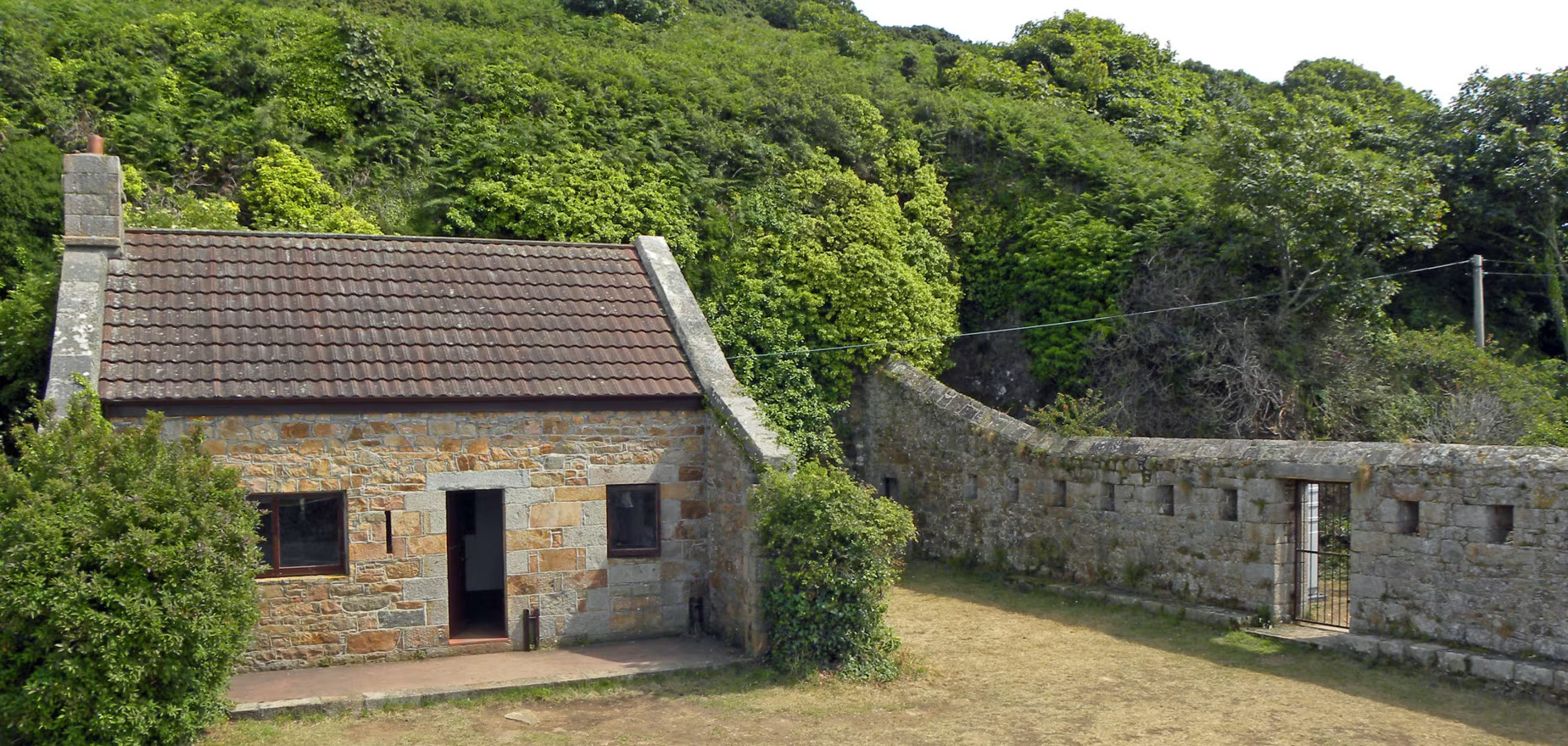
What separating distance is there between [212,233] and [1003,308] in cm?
1386

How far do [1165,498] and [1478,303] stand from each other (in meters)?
10.2

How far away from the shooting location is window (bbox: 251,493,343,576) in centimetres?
1043

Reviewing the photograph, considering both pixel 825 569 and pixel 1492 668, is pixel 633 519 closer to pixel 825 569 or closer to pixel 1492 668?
pixel 825 569

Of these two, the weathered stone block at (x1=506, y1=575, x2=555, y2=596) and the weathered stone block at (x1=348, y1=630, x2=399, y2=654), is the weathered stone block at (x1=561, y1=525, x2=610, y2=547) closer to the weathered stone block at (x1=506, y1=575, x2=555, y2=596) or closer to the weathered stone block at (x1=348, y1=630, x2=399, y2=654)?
the weathered stone block at (x1=506, y1=575, x2=555, y2=596)

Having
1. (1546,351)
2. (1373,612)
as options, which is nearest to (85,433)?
(1373,612)

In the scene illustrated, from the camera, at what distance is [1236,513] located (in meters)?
12.3

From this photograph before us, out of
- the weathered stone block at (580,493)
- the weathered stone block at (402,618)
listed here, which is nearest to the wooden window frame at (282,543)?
the weathered stone block at (402,618)

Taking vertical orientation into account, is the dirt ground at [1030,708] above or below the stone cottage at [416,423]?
below

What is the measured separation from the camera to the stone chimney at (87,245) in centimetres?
1027

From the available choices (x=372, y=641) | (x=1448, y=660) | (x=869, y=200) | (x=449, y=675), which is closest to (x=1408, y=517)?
(x=1448, y=660)

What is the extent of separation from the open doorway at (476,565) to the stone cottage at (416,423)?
0.26ft

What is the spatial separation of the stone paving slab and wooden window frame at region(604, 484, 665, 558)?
967mm

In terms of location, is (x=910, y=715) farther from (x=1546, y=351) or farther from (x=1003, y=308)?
(x=1546, y=351)

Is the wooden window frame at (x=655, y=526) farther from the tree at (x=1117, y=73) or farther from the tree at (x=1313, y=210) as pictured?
the tree at (x=1117, y=73)
